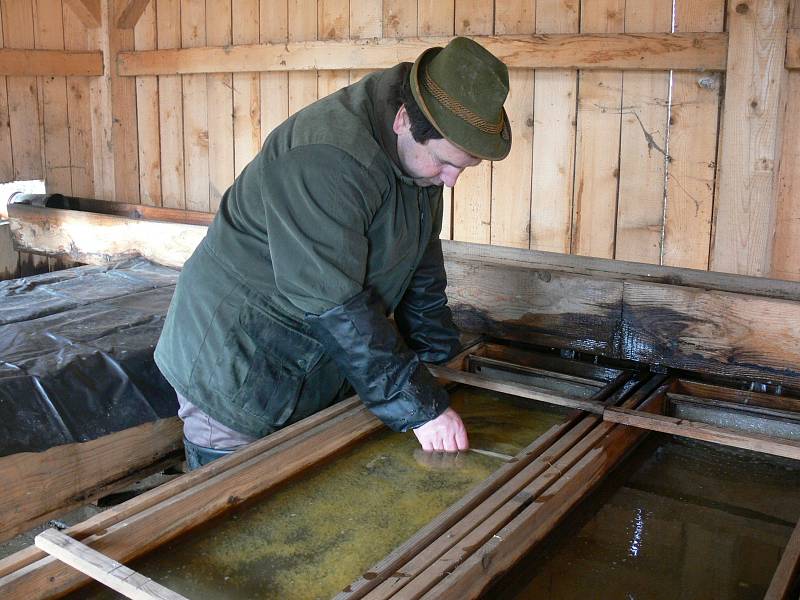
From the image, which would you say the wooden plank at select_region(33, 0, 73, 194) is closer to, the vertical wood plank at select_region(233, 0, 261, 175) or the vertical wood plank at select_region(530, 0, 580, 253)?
the vertical wood plank at select_region(233, 0, 261, 175)

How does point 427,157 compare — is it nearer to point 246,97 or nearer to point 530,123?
point 530,123

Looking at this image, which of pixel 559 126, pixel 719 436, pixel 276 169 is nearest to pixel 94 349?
pixel 276 169

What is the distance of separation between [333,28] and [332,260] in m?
2.94

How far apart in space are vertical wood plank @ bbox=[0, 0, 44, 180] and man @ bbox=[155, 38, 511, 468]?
369cm

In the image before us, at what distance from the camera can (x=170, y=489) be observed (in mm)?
1665

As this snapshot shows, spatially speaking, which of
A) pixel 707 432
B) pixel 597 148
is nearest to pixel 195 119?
pixel 597 148

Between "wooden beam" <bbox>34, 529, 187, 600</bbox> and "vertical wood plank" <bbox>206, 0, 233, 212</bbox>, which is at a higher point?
"vertical wood plank" <bbox>206, 0, 233, 212</bbox>

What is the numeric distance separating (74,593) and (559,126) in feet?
10.1

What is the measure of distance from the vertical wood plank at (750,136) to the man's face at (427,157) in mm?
1735

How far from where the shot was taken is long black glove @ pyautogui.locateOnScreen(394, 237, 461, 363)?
249 centimetres

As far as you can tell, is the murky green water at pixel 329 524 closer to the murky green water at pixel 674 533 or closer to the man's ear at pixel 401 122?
the murky green water at pixel 674 533

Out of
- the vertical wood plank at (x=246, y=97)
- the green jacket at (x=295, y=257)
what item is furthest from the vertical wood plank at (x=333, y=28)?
the green jacket at (x=295, y=257)

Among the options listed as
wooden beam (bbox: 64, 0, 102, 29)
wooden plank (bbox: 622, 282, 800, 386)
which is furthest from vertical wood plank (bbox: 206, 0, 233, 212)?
Result: wooden plank (bbox: 622, 282, 800, 386)

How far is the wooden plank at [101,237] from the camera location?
392 cm
